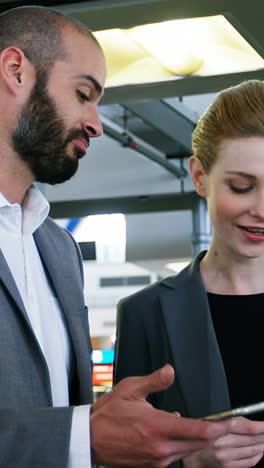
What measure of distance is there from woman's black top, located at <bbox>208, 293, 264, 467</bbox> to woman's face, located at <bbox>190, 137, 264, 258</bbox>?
0.14 metres

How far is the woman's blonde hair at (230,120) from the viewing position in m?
1.71

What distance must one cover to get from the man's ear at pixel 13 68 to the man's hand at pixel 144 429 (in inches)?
39.9

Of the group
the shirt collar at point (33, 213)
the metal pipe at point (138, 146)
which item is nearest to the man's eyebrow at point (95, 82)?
the shirt collar at point (33, 213)

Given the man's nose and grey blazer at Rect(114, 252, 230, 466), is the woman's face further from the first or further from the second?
the man's nose

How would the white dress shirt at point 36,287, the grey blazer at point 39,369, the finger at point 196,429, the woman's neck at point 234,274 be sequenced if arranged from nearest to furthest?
the finger at point 196,429
the grey blazer at point 39,369
the woman's neck at point 234,274
the white dress shirt at point 36,287

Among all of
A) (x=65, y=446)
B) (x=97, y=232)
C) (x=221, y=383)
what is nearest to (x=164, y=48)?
(x=221, y=383)

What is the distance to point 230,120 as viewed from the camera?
1.74 metres

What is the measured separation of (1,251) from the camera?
1.83m

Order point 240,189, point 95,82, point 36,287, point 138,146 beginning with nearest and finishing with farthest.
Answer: point 240,189
point 36,287
point 95,82
point 138,146

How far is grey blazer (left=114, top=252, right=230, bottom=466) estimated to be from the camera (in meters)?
1.72

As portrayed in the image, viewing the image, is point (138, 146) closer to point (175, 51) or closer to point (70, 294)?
point (175, 51)

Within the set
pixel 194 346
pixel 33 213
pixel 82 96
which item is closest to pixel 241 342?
pixel 194 346

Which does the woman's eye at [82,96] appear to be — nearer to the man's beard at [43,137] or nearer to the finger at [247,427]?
the man's beard at [43,137]

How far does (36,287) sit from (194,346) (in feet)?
1.53
